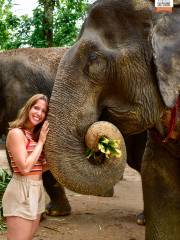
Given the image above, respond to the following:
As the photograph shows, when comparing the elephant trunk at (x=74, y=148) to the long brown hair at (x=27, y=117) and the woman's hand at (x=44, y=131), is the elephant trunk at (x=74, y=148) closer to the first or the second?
the woman's hand at (x=44, y=131)

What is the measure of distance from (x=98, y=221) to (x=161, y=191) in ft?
6.81

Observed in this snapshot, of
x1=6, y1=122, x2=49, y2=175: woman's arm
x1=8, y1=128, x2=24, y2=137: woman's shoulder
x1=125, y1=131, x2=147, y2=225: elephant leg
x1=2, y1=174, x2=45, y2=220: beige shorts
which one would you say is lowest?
x1=125, y1=131, x2=147, y2=225: elephant leg

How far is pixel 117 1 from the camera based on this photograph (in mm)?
3406

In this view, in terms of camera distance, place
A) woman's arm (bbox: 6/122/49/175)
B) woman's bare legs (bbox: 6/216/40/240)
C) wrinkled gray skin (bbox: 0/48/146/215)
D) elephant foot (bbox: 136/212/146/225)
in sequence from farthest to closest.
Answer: wrinkled gray skin (bbox: 0/48/146/215) → elephant foot (bbox: 136/212/146/225) → woman's bare legs (bbox: 6/216/40/240) → woman's arm (bbox: 6/122/49/175)

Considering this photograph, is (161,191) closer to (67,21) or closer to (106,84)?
(106,84)

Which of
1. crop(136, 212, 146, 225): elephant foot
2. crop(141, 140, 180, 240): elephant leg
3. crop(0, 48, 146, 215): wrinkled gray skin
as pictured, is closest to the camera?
crop(141, 140, 180, 240): elephant leg

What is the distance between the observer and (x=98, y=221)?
5918 mm

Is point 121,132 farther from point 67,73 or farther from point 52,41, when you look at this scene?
point 52,41

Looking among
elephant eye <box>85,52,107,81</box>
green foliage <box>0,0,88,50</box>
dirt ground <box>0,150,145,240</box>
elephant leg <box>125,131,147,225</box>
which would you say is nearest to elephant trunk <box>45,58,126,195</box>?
elephant eye <box>85,52,107,81</box>

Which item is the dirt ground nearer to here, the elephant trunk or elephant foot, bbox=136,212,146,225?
elephant foot, bbox=136,212,146,225

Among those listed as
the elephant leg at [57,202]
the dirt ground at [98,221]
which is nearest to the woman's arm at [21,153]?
the dirt ground at [98,221]

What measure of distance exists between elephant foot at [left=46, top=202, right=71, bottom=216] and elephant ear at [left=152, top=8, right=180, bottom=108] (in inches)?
124

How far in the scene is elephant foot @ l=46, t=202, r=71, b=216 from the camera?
6.14m

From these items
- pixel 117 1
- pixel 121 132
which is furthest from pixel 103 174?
pixel 117 1
